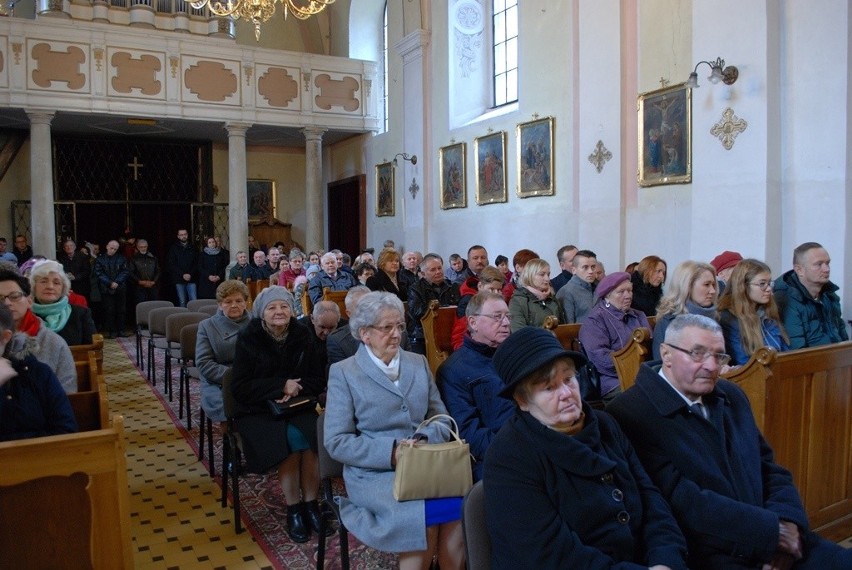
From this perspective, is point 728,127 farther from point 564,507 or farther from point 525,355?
point 564,507

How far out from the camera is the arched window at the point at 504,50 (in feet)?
37.9

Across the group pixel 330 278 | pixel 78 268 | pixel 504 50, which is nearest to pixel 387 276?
pixel 330 278

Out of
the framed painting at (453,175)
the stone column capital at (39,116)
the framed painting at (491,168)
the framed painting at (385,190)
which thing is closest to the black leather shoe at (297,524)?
the framed painting at (491,168)

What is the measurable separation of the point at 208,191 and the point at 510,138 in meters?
8.71

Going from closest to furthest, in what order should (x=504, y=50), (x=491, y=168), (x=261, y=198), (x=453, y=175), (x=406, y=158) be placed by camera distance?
(x=491, y=168)
(x=504, y=50)
(x=453, y=175)
(x=406, y=158)
(x=261, y=198)

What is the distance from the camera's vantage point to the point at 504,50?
11.9m

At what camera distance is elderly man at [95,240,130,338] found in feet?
40.2

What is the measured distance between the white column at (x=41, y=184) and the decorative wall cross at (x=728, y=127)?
10.9m

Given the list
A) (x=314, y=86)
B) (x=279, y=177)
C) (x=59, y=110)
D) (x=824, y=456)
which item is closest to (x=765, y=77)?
(x=824, y=456)

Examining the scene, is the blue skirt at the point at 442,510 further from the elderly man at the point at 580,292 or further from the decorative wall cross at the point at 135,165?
the decorative wall cross at the point at 135,165

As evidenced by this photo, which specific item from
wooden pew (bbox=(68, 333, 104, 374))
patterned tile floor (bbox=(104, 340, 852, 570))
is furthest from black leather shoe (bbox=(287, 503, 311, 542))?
wooden pew (bbox=(68, 333, 104, 374))

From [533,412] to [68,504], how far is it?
5.73ft

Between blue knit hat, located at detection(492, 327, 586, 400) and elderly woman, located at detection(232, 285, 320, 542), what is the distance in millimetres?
1940

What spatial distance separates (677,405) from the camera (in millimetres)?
2369
